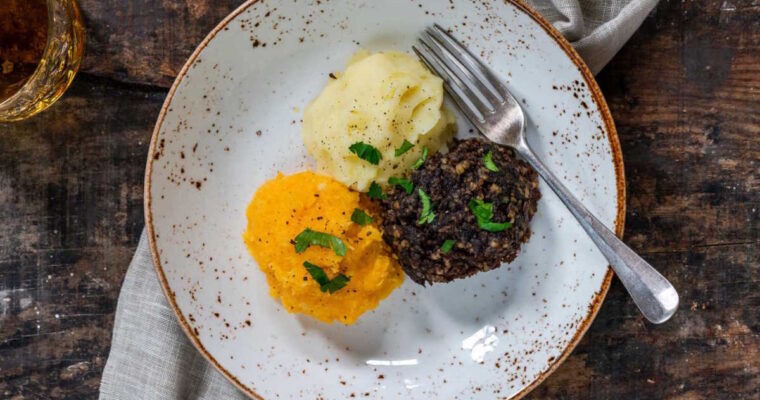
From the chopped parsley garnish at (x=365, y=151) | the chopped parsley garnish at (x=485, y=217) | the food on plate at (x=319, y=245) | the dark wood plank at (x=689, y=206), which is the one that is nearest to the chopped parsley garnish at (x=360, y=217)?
the food on plate at (x=319, y=245)

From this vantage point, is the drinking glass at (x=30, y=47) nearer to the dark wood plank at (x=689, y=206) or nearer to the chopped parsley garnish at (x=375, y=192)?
the chopped parsley garnish at (x=375, y=192)

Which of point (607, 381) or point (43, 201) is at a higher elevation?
point (43, 201)

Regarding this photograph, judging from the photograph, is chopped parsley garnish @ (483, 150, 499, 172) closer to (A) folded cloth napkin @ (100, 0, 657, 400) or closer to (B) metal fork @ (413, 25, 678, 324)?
(B) metal fork @ (413, 25, 678, 324)

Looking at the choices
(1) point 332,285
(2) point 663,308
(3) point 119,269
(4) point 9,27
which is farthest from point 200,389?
(2) point 663,308

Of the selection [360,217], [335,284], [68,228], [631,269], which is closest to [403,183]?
[360,217]

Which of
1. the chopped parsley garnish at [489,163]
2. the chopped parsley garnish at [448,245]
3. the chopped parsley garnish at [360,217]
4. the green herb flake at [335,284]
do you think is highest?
the chopped parsley garnish at [489,163]

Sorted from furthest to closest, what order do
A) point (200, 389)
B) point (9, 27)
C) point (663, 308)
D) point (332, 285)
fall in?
1. point (200, 389)
2. point (9, 27)
3. point (332, 285)
4. point (663, 308)

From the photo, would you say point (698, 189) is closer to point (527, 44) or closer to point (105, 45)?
point (527, 44)
